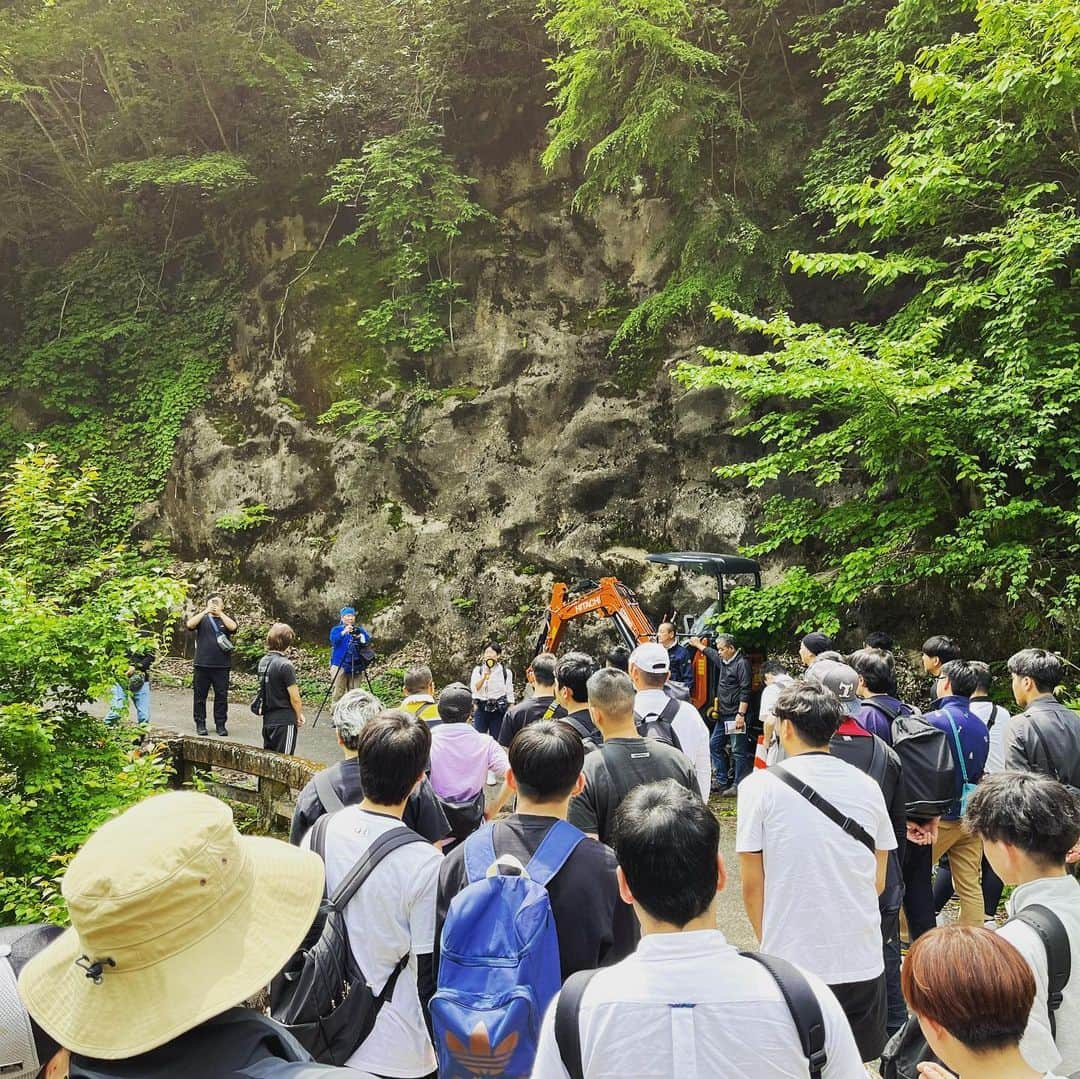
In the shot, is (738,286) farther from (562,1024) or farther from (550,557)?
(562,1024)

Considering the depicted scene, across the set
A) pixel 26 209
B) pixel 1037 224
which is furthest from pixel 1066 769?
pixel 26 209

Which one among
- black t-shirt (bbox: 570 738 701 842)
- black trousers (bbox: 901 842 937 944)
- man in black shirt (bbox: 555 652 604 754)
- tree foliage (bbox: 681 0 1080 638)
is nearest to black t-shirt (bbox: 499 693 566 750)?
man in black shirt (bbox: 555 652 604 754)

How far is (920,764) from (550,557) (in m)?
11.7

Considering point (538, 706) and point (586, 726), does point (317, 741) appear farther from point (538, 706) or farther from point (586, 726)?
point (586, 726)

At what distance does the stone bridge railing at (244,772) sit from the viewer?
8203 mm

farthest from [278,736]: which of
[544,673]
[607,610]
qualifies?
[607,610]

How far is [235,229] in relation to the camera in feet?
67.9

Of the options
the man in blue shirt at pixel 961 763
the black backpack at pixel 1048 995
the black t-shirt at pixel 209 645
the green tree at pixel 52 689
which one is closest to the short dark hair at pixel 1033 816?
the black backpack at pixel 1048 995

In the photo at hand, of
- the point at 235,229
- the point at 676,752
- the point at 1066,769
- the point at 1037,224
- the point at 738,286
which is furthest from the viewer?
the point at 235,229

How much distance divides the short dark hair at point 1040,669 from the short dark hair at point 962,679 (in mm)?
435

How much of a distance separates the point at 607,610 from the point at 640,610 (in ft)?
2.81

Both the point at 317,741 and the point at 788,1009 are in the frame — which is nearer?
the point at 788,1009

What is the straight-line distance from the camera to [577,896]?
9.26 ft

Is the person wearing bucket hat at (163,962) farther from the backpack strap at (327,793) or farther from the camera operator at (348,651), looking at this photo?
the camera operator at (348,651)
